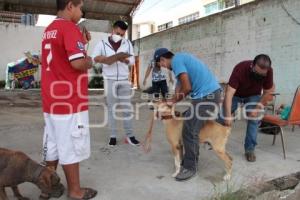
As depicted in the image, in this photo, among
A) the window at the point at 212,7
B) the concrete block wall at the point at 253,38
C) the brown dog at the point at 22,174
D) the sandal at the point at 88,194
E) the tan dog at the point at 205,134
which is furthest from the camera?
the window at the point at 212,7

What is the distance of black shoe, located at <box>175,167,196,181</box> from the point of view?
432 cm

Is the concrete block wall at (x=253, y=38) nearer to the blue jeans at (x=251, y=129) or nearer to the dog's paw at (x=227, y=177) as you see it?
the blue jeans at (x=251, y=129)

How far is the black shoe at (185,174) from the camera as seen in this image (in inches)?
170

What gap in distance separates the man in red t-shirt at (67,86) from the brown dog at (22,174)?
16 cm

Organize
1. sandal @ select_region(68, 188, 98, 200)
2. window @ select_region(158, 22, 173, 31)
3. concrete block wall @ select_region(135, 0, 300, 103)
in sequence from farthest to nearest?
window @ select_region(158, 22, 173, 31)
concrete block wall @ select_region(135, 0, 300, 103)
sandal @ select_region(68, 188, 98, 200)

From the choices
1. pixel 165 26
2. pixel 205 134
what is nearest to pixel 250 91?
pixel 205 134

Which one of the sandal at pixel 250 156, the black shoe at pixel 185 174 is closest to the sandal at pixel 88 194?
the black shoe at pixel 185 174

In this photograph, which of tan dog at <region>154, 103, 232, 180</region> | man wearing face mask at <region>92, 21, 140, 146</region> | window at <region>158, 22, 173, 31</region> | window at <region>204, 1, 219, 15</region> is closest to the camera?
tan dog at <region>154, 103, 232, 180</region>

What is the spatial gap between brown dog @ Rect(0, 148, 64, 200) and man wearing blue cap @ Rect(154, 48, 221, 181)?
1.46 metres

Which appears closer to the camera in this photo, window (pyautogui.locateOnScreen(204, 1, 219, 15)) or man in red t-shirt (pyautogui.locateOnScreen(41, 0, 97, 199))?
man in red t-shirt (pyautogui.locateOnScreen(41, 0, 97, 199))

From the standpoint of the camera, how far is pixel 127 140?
5887mm

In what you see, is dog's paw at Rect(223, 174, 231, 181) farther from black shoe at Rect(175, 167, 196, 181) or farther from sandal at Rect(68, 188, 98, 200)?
sandal at Rect(68, 188, 98, 200)

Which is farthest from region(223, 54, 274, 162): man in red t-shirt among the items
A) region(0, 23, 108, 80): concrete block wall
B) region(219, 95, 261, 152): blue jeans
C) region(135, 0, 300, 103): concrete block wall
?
region(0, 23, 108, 80): concrete block wall

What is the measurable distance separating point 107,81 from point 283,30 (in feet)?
17.3
